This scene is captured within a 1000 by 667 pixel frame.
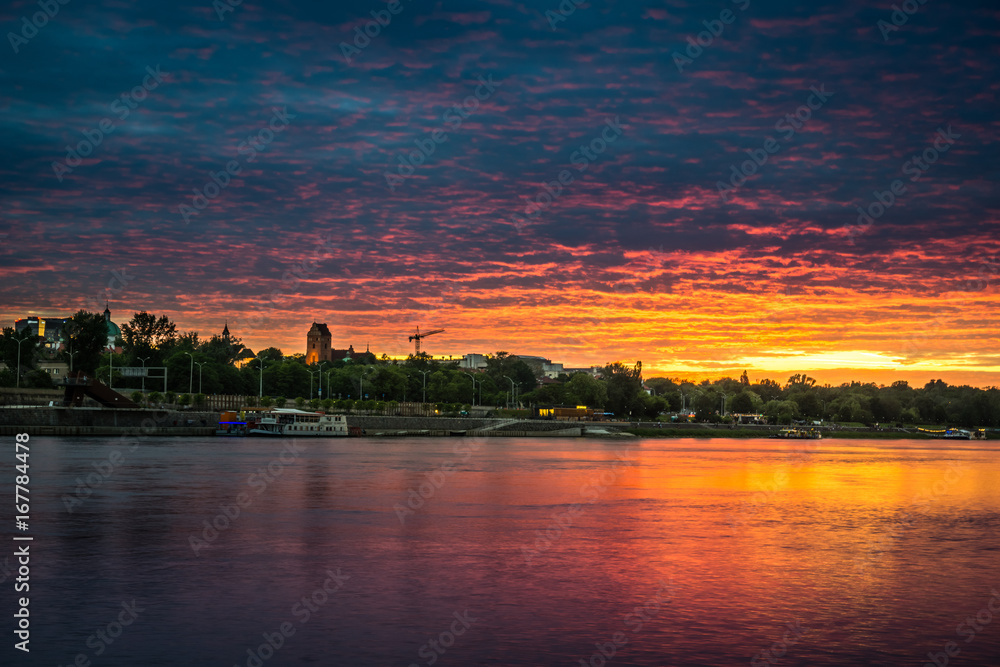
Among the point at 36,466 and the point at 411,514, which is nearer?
the point at 411,514

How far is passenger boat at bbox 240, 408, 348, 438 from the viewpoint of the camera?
147625 mm

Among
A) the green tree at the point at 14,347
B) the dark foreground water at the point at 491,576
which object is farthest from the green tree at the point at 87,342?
the dark foreground water at the point at 491,576

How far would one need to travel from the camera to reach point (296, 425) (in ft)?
504

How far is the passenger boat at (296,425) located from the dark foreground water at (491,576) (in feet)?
293

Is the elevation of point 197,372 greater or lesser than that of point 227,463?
greater

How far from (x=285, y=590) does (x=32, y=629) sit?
22.0 feet

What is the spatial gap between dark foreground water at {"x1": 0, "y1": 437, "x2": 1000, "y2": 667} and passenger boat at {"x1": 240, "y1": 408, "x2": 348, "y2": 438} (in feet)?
293

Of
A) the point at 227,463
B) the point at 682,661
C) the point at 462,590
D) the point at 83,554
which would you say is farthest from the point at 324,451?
the point at 682,661

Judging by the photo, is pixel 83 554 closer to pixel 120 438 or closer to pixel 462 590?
pixel 462 590

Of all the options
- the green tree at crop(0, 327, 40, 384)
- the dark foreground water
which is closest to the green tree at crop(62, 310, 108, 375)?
the green tree at crop(0, 327, 40, 384)

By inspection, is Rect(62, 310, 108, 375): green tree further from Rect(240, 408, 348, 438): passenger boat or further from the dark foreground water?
the dark foreground water

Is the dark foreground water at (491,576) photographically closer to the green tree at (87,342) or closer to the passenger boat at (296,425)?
the passenger boat at (296,425)

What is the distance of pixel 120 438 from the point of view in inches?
4902

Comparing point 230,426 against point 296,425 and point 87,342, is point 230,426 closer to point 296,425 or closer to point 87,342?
point 296,425
